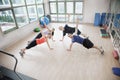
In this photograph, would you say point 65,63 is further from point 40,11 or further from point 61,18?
point 61,18

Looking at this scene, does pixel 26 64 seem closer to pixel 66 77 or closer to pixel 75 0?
pixel 66 77

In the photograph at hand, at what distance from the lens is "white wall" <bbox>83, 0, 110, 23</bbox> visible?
5.73 meters

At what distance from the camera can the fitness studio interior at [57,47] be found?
242 cm

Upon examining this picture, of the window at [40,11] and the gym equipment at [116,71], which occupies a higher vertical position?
the window at [40,11]

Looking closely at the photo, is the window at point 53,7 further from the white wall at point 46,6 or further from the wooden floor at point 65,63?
the wooden floor at point 65,63

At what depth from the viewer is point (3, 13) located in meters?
3.66

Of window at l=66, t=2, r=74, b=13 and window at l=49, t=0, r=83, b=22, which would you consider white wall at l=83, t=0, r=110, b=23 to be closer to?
window at l=49, t=0, r=83, b=22

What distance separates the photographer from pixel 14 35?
4102 mm

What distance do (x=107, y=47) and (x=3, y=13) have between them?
4.36 m

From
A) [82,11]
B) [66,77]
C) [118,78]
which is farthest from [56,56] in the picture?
[82,11]

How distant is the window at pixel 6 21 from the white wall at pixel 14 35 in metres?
0.22

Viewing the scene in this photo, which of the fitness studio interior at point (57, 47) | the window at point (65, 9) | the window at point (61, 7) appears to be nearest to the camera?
the fitness studio interior at point (57, 47)

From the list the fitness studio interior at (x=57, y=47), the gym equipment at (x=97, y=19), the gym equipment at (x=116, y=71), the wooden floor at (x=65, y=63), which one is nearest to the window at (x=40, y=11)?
the fitness studio interior at (x=57, y=47)

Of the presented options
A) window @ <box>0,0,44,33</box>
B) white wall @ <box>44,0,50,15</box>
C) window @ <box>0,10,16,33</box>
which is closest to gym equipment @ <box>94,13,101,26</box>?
white wall @ <box>44,0,50,15</box>
